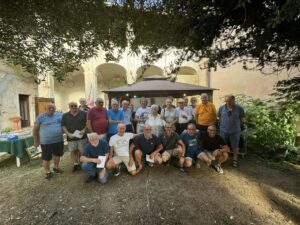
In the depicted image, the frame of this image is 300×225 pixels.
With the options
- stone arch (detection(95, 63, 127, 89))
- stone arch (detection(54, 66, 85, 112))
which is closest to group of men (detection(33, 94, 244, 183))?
stone arch (detection(95, 63, 127, 89))

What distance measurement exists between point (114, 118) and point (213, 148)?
2.26 meters

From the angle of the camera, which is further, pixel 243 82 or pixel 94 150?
pixel 243 82

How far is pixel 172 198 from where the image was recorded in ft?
9.85

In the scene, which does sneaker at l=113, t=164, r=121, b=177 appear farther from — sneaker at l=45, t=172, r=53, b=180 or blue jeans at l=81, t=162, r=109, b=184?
sneaker at l=45, t=172, r=53, b=180

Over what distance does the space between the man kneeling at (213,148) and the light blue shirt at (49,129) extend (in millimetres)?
2977

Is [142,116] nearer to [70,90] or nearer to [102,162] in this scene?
[102,162]

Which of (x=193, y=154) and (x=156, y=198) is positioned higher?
(x=193, y=154)

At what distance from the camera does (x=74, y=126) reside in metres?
3.74

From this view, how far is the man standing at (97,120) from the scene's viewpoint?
3834 millimetres

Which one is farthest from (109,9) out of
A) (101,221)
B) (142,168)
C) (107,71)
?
(107,71)

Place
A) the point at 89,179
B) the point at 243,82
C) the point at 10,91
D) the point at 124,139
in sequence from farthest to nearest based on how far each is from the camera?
the point at 243,82 < the point at 10,91 < the point at 124,139 < the point at 89,179

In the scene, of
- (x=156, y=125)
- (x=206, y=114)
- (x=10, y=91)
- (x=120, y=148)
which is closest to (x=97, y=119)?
(x=120, y=148)

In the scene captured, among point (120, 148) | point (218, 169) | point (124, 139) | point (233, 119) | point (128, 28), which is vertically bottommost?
point (218, 169)

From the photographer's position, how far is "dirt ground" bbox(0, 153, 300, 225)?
2.66m
